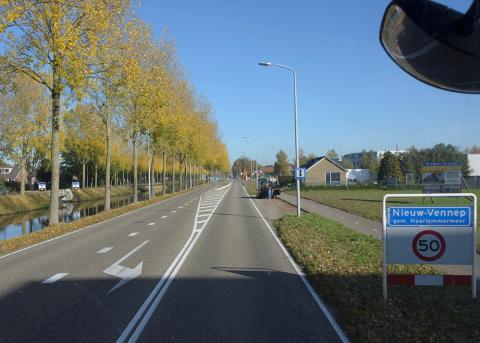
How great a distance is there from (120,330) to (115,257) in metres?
6.27

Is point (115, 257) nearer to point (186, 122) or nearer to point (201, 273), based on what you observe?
point (201, 273)

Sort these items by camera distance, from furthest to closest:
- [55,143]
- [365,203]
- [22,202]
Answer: [22,202] → [365,203] → [55,143]

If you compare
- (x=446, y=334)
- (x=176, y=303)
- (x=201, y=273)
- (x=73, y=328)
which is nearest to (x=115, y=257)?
(x=201, y=273)

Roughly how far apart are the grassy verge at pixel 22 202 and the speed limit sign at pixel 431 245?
115 ft

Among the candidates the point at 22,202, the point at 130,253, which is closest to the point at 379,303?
the point at 130,253

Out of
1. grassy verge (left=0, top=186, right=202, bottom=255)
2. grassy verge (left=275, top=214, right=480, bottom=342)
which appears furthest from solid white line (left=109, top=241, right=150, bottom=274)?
grassy verge (left=275, top=214, right=480, bottom=342)

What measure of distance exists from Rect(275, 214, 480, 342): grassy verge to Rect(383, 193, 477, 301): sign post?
0.51m

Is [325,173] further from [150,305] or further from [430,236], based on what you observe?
[150,305]

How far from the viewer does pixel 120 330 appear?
5918 millimetres

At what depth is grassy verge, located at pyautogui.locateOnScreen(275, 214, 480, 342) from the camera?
18.6 feet

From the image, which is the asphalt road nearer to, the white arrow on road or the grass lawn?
the white arrow on road

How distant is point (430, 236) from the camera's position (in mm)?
7273

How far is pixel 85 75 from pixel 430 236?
14548mm

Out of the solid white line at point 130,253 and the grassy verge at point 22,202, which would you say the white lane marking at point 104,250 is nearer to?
the solid white line at point 130,253
